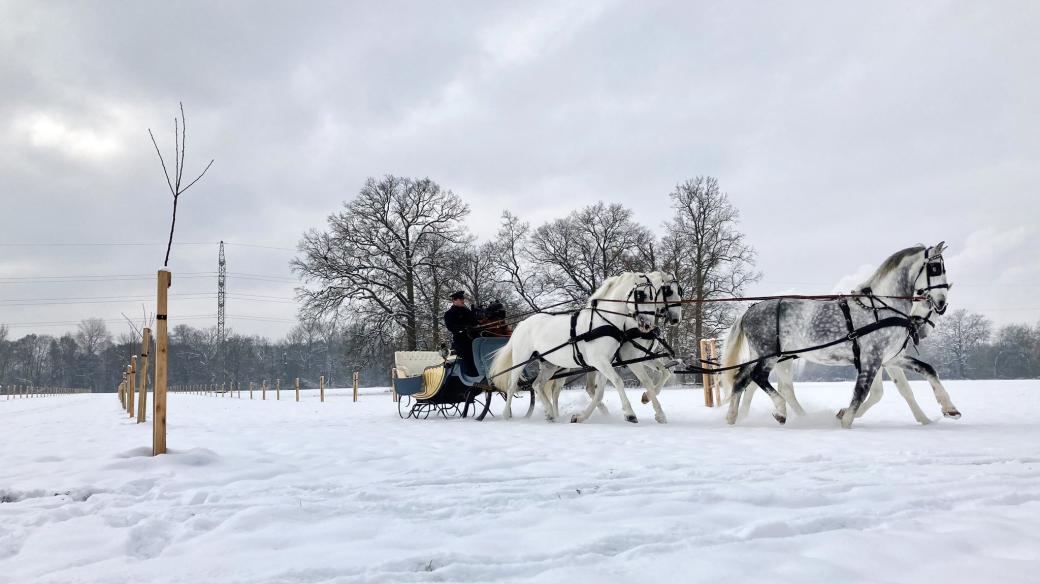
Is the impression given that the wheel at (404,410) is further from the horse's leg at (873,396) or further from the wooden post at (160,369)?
the horse's leg at (873,396)

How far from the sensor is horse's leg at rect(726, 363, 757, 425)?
7.14 metres

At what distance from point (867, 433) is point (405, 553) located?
4940 millimetres

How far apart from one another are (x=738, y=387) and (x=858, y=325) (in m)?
1.51

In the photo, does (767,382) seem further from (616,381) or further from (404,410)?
(404,410)

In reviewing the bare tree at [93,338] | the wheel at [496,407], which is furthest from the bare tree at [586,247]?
the bare tree at [93,338]

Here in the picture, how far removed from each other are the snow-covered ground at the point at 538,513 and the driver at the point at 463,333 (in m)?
3.95

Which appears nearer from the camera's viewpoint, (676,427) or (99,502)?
(99,502)

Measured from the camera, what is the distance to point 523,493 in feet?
10.7

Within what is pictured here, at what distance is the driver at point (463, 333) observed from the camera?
30.2 feet

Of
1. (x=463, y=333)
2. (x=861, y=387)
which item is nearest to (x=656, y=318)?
(x=861, y=387)

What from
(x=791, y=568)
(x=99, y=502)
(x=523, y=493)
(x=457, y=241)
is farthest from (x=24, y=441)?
(x=457, y=241)

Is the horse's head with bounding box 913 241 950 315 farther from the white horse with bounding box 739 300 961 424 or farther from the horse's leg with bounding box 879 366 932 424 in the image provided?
the horse's leg with bounding box 879 366 932 424

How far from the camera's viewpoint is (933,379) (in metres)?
6.45

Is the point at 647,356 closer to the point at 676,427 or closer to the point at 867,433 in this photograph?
the point at 676,427
